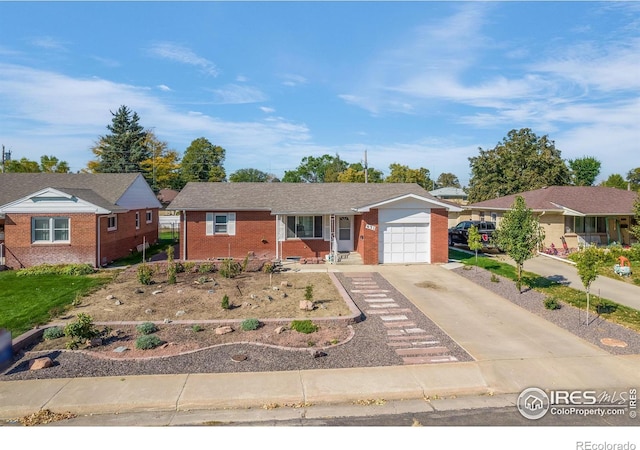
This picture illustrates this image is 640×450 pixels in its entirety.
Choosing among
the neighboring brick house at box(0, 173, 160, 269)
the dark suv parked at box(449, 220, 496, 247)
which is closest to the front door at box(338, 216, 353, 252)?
the dark suv parked at box(449, 220, 496, 247)

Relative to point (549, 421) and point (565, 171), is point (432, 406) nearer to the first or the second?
point (549, 421)

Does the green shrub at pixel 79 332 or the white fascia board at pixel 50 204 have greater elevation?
the white fascia board at pixel 50 204

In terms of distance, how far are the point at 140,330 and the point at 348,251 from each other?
14619 mm

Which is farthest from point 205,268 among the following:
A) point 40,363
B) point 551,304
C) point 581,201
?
point 581,201

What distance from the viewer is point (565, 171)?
145ft

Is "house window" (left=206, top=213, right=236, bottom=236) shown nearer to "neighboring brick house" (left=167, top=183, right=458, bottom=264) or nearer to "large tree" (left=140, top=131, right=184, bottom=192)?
"neighboring brick house" (left=167, top=183, right=458, bottom=264)

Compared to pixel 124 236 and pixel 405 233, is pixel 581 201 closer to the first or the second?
pixel 405 233

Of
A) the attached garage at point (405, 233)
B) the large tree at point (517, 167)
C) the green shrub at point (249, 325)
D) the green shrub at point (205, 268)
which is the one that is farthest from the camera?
the large tree at point (517, 167)

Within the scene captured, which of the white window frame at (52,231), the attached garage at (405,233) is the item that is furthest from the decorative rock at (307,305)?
the white window frame at (52,231)

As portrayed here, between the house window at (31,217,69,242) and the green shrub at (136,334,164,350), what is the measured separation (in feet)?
44.0

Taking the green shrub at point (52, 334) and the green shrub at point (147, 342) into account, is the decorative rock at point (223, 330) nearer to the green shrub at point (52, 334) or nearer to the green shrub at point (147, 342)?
the green shrub at point (147, 342)

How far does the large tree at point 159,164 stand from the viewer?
5900cm

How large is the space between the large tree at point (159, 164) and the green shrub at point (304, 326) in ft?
172

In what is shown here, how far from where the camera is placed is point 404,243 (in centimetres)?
2186
